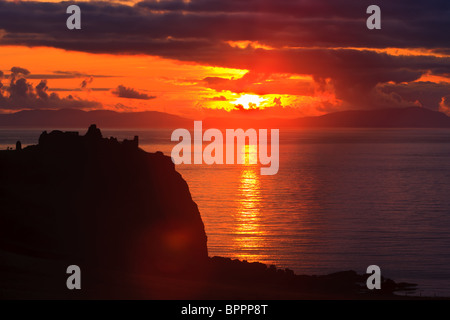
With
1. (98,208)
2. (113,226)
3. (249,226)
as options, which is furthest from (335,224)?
(98,208)

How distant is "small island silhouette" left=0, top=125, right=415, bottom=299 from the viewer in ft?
132

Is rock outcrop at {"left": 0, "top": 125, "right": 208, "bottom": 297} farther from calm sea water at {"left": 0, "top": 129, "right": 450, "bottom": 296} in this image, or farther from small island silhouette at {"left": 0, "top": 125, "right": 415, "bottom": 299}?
calm sea water at {"left": 0, "top": 129, "right": 450, "bottom": 296}

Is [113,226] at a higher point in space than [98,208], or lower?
lower

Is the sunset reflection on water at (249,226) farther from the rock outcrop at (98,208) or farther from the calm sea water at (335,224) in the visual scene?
the rock outcrop at (98,208)

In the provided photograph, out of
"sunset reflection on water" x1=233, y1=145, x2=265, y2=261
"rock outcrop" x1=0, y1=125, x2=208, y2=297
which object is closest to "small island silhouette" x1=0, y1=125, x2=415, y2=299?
"rock outcrop" x1=0, y1=125, x2=208, y2=297

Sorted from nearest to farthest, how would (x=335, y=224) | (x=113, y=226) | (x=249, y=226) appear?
(x=113, y=226), (x=249, y=226), (x=335, y=224)

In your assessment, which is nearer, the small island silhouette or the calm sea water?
the small island silhouette

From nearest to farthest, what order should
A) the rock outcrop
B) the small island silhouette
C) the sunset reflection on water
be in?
1. the small island silhouette
2. the rock outcrop
3. the sunset reflection on water

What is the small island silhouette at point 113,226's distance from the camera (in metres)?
40.2

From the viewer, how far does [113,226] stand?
5306cm

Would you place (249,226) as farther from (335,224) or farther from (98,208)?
(98,208)

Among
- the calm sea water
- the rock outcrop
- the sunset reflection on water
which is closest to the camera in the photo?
the rock outcrop

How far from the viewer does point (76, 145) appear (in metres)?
57.2
